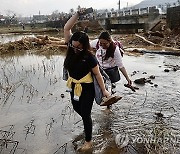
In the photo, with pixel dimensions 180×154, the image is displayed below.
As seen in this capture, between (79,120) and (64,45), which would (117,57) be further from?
(64,45)

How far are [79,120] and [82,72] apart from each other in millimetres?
1888

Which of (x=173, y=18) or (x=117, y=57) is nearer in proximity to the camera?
(x=117, y=57)

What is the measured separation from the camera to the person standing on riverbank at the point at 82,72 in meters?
4.05

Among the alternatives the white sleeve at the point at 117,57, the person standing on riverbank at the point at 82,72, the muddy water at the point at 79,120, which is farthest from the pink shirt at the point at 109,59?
the person standing on riverbank at the point at 82,72

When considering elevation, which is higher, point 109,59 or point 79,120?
point 109,59

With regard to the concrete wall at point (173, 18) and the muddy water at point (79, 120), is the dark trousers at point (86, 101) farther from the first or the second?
the concrete wall at point (173, 18)

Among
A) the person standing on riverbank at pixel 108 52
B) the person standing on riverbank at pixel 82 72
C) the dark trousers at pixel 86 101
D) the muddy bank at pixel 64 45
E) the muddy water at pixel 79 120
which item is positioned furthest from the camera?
the muddy bank at pixel 64 45

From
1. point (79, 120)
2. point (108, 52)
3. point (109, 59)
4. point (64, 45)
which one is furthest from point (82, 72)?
point (64, 45)

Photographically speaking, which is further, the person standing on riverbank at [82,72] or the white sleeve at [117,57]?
the white sleeve at [117,57]

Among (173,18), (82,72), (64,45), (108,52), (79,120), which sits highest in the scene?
(173,18)

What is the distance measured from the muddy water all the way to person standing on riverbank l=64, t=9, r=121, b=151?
0.68 m

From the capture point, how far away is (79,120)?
5793mm

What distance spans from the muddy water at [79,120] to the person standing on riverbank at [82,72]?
678 millimetres

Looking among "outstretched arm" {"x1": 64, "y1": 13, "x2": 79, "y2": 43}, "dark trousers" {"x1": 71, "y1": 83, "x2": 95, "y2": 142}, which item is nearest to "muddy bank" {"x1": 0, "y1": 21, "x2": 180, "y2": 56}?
"outstretched arm" {"x1": 64, "y1": 13, "x2": 79, "y2": 43}
